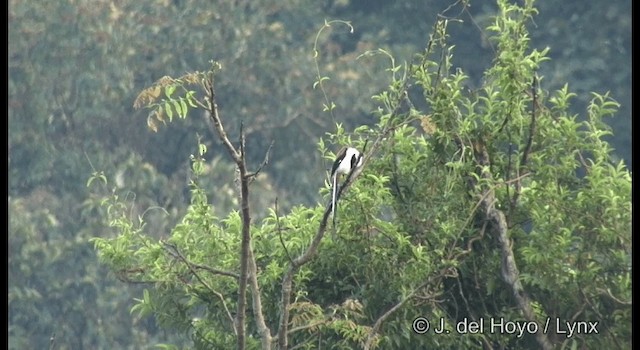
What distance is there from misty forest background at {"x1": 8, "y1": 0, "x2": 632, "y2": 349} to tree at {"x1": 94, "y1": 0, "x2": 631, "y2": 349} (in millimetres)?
8585

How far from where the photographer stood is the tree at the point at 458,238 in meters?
7.17

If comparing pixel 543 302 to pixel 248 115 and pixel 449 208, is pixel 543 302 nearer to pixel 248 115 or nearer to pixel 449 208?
pixel 449 208

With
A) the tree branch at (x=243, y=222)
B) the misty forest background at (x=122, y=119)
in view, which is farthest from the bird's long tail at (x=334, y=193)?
the misty forest background at (x=122, y=119)

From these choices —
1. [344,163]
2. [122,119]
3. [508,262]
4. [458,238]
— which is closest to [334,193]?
[344,163]

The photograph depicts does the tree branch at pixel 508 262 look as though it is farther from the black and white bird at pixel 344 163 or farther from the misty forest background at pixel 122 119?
the misty forest background at pixel 122 119

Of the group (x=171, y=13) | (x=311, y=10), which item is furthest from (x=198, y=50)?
(x=311, y=10)

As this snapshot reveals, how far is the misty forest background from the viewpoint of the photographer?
16.5 m

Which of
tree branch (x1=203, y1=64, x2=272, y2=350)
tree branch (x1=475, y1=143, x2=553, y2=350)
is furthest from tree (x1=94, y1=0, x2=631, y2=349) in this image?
tree branch (x1=203, y1=64, x2=272, y2=350)

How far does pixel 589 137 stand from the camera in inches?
290

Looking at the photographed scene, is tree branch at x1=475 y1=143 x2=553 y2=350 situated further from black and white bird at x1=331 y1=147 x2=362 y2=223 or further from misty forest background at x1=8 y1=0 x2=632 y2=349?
misty forest background at x1=8 y1=0 x2=632 y2=349

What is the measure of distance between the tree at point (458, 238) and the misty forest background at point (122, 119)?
28.2ft

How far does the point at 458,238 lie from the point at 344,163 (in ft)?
2.14

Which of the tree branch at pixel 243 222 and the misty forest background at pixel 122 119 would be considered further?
the misty forest background at pixel 122 119

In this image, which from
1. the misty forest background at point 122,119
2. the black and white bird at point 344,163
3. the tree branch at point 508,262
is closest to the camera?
the black and white bird at point 344,163
